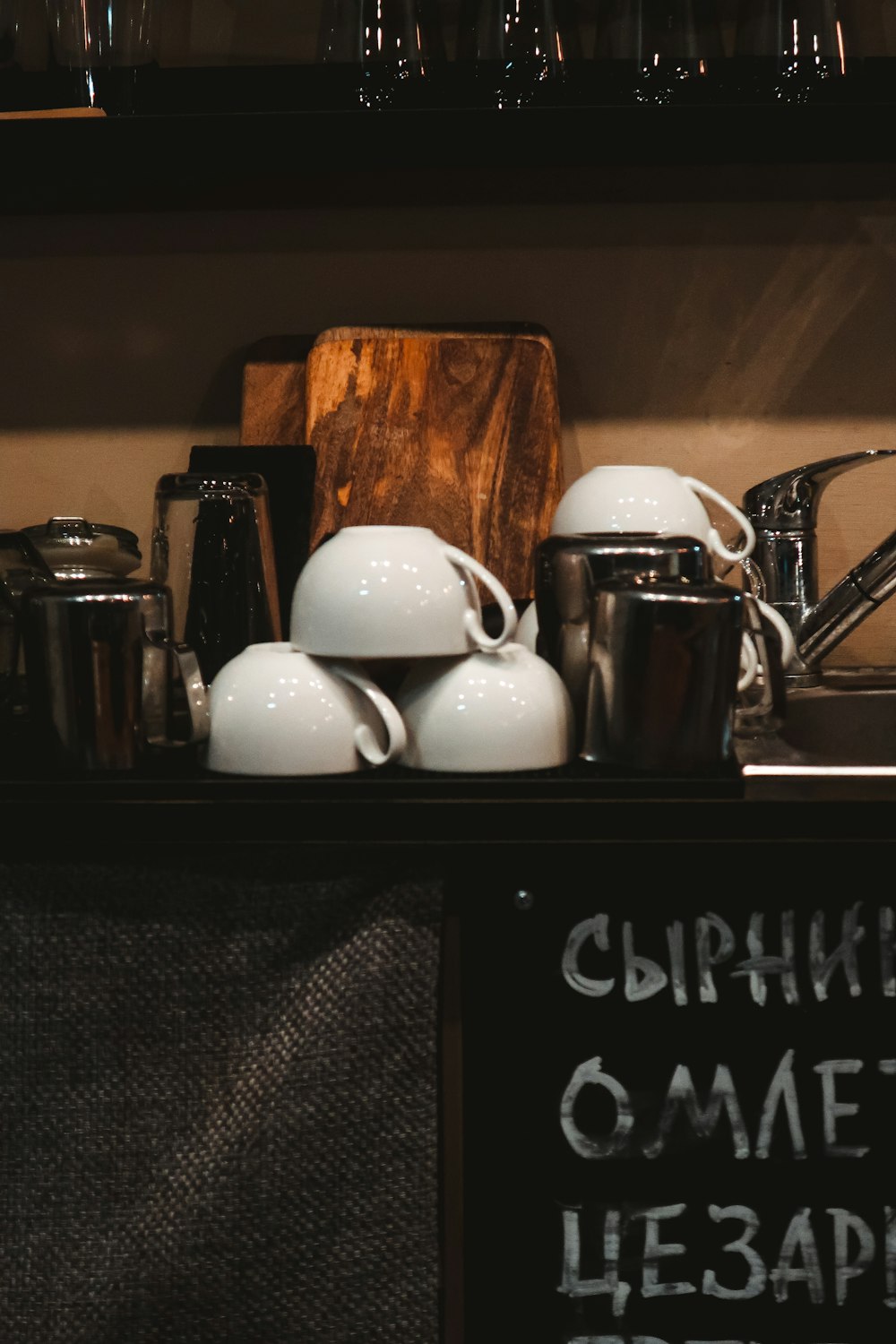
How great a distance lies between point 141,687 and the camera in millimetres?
956

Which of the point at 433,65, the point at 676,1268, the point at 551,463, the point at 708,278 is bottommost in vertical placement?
the point at 676,1268

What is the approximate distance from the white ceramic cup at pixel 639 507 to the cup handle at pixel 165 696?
1.24 feet

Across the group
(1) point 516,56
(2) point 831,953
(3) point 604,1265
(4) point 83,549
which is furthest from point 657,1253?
(1) point 516,56

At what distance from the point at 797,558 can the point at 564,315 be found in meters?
0.41

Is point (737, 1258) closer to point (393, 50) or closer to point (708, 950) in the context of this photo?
point (708, 950)

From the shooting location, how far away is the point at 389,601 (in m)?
0.92

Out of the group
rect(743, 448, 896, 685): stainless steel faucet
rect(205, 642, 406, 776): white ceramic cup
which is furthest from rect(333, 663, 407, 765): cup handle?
rect(743, 448, 896, 685): stainless steel faucet

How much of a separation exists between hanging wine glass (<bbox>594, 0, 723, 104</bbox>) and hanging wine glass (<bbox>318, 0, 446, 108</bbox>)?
0.17m

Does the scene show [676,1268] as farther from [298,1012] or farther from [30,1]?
[30,1]

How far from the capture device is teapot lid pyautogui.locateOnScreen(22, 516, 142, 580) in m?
1.26

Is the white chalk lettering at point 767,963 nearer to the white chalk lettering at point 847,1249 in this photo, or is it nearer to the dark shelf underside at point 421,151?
the white chalk lettering at point 847,1249

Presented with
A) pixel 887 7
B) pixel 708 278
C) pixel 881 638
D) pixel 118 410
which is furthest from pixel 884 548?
pixel 118 410

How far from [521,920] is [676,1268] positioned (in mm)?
287

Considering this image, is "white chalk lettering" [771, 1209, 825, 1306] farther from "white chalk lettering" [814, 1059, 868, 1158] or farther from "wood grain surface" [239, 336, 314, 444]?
"wood grain surface" [239, 336, 314, 444]
